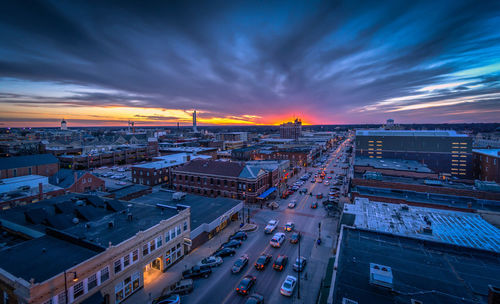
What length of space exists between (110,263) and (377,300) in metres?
24.1

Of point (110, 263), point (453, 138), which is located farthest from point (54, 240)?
point (453, 138)

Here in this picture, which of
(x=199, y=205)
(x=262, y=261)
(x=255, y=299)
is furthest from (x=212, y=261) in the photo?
(x=199, y=205)

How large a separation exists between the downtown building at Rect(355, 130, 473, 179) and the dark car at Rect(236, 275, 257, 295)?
94.8 metres

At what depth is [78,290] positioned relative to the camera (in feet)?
61.5

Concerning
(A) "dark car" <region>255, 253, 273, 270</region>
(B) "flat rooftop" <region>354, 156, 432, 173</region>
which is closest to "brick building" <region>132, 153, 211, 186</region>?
(A) "dark car" <region>255, 253, 273, 270</region>

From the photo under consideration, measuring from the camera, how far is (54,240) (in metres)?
22.9

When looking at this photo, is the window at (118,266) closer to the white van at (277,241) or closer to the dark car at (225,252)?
the dark car at (225,252)

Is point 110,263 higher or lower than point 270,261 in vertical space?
higher

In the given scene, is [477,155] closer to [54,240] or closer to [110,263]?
[110,263]

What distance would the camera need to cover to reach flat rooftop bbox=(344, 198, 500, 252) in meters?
25.3

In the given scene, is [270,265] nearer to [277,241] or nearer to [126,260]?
[277,241]

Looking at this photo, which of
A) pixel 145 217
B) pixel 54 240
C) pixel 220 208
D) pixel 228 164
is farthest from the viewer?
pixel 228 164

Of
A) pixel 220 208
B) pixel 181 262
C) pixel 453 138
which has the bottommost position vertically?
pixel 181 262

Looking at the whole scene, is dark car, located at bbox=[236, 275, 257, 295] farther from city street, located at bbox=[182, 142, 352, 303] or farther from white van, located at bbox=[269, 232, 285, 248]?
white van, located at bbox=[269, 232, 285, 248]
